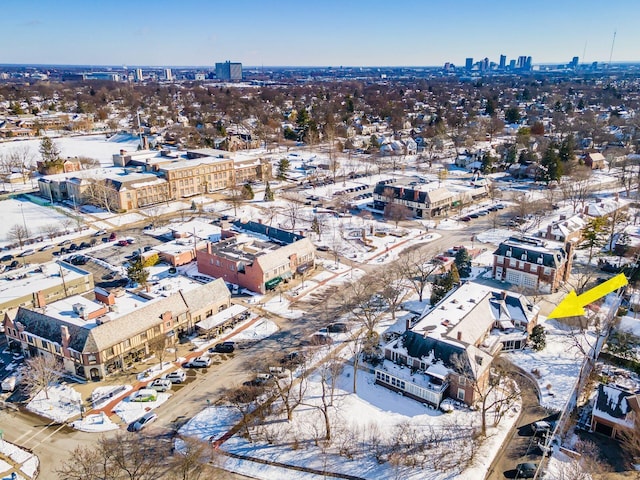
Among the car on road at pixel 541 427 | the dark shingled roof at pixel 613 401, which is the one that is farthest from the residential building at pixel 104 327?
the dark shingled roof at pixel 613 401

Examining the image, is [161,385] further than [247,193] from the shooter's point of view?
No

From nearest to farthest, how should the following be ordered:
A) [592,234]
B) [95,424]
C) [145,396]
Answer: [95,424]
[145,396]
[592,234]

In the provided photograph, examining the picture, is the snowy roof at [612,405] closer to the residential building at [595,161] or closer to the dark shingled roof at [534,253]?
the dark shingled roof at [534,253]

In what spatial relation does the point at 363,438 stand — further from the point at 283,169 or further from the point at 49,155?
the point at 49,155

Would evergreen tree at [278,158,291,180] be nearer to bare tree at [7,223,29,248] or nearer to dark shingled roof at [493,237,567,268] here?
bare tree at [7,223,29,248]

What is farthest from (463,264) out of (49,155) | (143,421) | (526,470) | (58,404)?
(49,155)

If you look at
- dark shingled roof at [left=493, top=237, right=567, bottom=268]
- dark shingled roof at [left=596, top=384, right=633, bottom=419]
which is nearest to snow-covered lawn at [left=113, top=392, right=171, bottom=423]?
dark shingled roof at [left=596, top=384, right=633, bottom=419]
